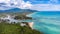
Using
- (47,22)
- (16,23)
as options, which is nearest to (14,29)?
(16,23)

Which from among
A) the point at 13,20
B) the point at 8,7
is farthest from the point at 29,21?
the point at 8,7

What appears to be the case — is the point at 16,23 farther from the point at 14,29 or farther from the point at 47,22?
the point at 47,22

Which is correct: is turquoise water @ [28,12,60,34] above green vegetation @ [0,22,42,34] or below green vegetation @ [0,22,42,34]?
above

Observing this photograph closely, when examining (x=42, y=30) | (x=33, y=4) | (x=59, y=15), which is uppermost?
(x=33, y=4)

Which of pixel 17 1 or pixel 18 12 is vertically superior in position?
pixel 17 1

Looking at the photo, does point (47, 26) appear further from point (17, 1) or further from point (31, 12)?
point (17, 1)

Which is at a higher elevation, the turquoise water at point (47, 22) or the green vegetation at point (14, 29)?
the turquoise water at point (47, 22)

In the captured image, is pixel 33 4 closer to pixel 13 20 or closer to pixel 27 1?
pixel 27 1
